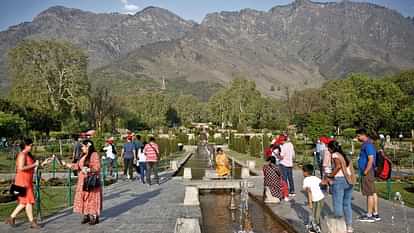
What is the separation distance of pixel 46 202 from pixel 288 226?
7.17 m

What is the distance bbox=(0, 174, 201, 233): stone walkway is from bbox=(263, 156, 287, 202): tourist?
1.96 metres

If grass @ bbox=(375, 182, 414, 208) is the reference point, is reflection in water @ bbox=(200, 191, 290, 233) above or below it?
below

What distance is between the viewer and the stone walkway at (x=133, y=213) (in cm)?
832

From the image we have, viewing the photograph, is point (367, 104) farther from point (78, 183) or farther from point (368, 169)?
point (78, 183)

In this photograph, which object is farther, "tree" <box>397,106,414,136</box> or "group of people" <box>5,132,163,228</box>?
"tree" <box>397,106,414,136</box>

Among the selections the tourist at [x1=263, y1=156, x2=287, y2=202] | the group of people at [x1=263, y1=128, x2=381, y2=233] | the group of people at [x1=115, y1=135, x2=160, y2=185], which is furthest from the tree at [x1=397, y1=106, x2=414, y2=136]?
the group of people at [x1=263, y1=128, x2=381, y2=233]

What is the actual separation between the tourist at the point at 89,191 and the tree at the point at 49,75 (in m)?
43.5

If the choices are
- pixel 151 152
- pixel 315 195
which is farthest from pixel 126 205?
pixel 315 195

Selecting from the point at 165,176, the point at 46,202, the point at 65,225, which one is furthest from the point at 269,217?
the point at 165,176

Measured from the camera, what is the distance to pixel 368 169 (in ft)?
27.2

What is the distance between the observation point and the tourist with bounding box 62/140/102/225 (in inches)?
328

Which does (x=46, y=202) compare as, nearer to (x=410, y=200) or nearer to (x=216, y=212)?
(x=216, y=212)

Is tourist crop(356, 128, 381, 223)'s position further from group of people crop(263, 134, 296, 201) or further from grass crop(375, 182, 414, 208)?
grass crop(375, 182, 414, 208)

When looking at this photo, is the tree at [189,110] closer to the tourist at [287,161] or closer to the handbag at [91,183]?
the tourist at [287,161]
